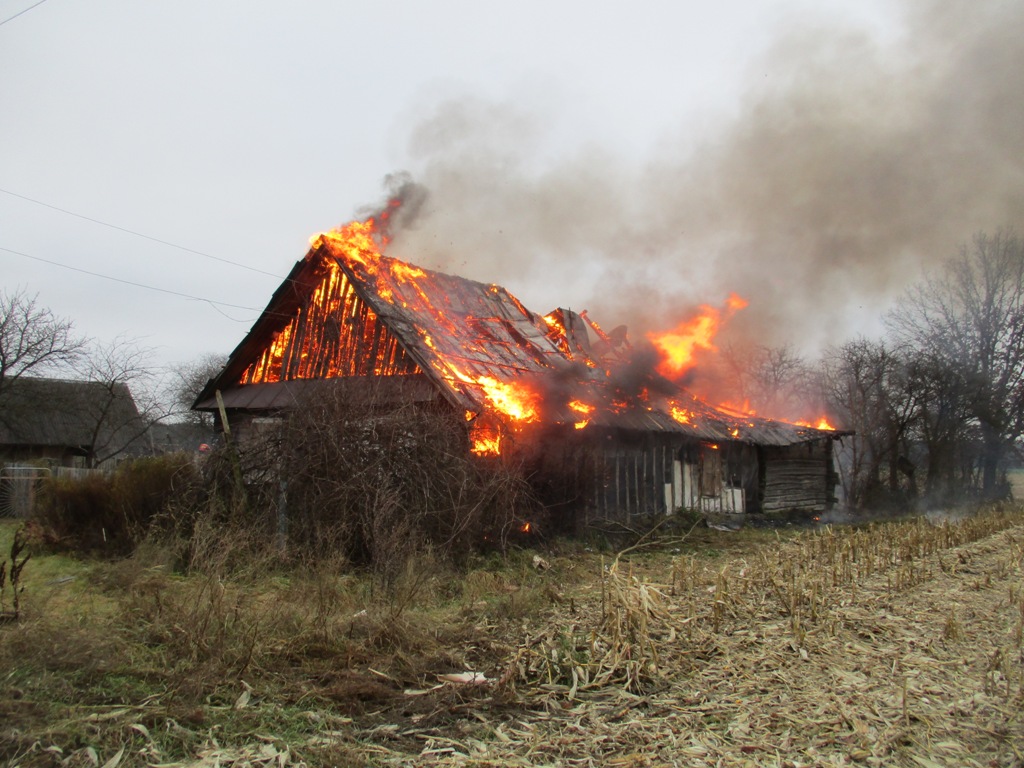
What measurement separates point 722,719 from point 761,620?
2692mm

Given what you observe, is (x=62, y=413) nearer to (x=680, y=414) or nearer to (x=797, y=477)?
(x=680, y=414)

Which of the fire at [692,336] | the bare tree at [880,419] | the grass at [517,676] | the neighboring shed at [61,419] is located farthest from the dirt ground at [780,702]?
the neighboring shed at [61,419]

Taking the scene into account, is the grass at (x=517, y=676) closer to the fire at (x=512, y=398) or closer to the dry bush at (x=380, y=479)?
the dry bush at (x=380, y=479)

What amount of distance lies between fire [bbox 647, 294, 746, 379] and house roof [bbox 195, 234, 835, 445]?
152 centimetres

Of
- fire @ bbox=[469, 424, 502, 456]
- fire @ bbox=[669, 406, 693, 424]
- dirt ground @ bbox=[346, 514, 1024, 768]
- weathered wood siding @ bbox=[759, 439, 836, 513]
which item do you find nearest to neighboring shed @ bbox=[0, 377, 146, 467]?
fire @ bbox=[469, 424, 502, 456]

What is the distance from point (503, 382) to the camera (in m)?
16.0

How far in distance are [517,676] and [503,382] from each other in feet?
33.7

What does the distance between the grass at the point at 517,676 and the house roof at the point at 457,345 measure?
22.4 feet

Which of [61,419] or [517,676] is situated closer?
[517,676]

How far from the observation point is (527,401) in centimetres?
1561

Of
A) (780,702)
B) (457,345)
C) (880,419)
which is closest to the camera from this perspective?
(780,702)

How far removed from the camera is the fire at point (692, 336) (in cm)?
2247

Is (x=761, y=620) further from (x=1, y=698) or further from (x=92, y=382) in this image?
(x=92, y=382)

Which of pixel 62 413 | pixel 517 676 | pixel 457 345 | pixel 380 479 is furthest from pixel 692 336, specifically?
pixel 62 413
